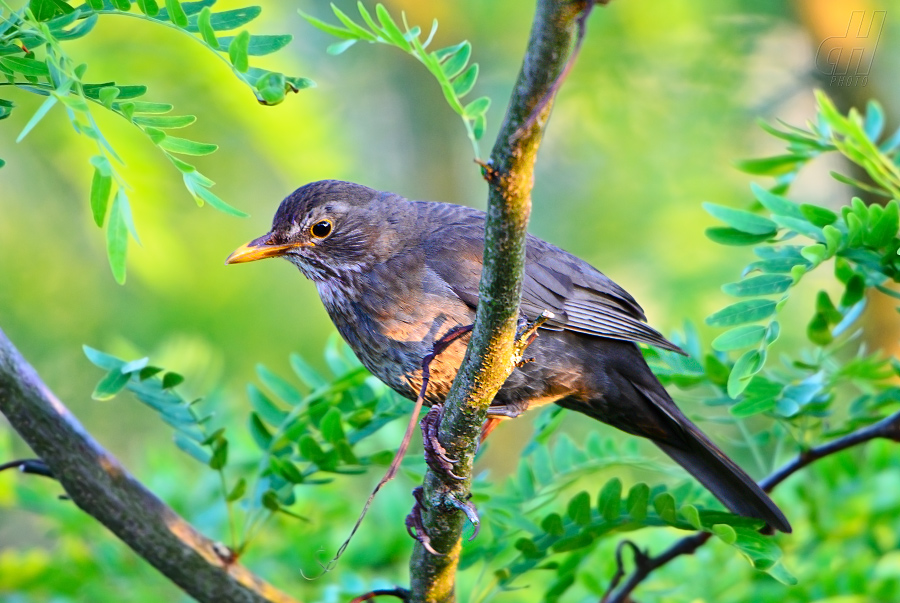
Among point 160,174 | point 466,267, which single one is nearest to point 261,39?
point 466,267

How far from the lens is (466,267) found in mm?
3459

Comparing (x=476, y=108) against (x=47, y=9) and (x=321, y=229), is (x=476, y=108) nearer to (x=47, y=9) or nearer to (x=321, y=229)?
(x=47, y=9)

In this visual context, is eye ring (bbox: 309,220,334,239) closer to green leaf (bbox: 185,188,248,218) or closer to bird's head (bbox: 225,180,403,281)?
bird's head (bbox: 225,180,403,281)

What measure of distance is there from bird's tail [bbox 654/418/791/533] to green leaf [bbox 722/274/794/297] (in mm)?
707

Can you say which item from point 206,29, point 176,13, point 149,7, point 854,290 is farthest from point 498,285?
point 854,290

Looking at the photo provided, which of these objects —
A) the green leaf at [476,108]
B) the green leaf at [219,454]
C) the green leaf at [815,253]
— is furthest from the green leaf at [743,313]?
the green leaf at [219,454]

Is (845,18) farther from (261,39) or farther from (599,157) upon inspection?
(261,39)

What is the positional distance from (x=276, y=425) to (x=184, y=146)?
1569 mm

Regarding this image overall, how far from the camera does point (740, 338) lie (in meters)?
2.54

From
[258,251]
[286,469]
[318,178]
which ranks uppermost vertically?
[318,178]

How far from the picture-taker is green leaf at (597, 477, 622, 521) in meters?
2.78

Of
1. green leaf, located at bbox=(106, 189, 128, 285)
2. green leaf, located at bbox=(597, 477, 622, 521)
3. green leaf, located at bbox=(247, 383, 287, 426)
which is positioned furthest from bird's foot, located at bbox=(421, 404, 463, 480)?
green leaf, located at bbox=(247, 383, 287, 426)

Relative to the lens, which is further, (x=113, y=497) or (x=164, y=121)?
(x=113, y=497)

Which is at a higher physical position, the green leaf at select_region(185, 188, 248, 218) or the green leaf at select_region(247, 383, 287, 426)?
the green leaf at select_region(247, 383, 287, 426)
